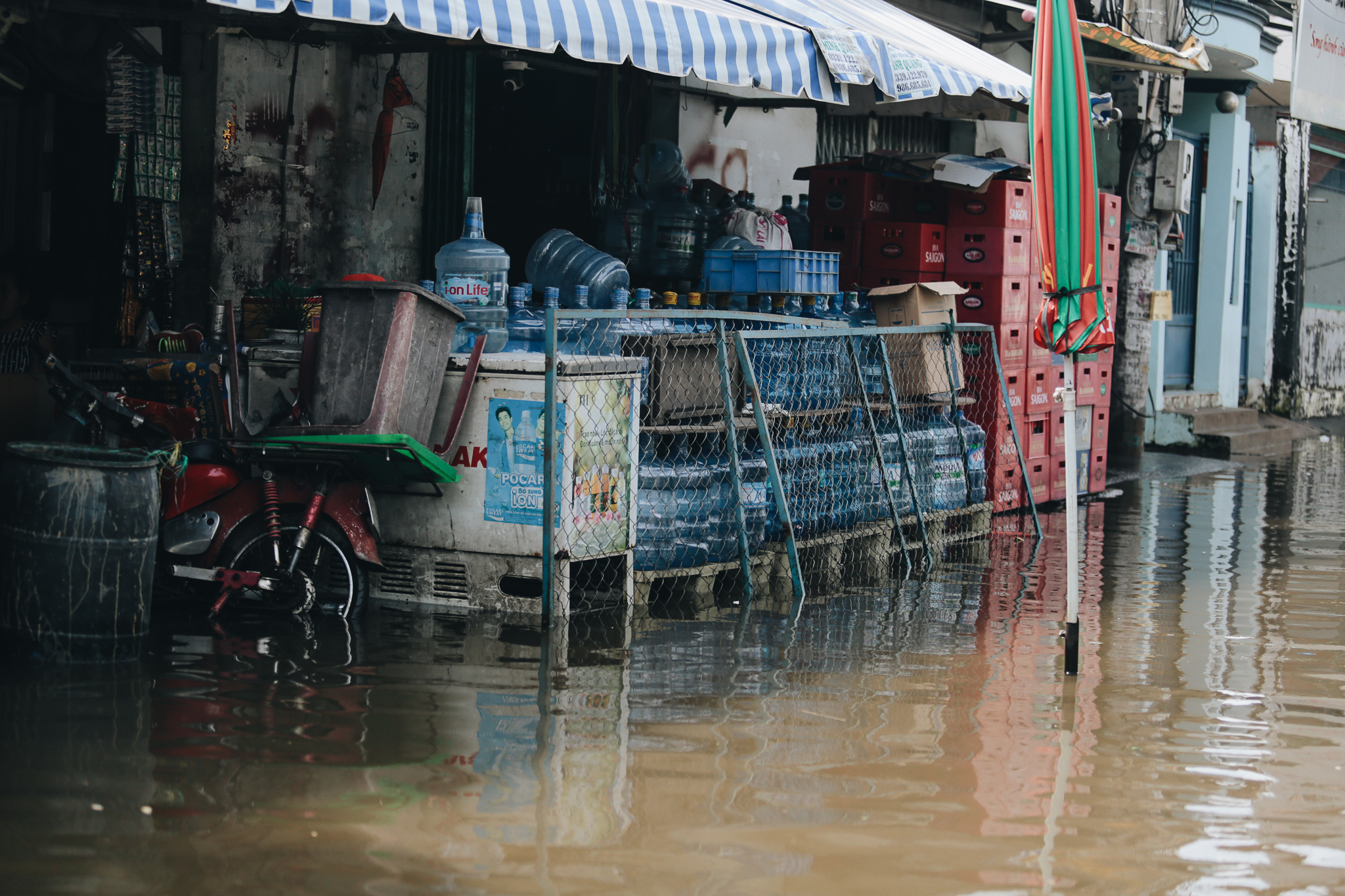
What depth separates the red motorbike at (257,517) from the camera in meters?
6.57

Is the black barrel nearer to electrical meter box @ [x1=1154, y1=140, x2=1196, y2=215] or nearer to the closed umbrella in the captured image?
the closed umbrella

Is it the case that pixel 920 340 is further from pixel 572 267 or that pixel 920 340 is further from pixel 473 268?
pixel 473 268

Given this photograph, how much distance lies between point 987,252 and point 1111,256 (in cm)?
179

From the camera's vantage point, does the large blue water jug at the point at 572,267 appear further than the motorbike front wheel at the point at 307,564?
Yes

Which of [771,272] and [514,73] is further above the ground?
[514,73]

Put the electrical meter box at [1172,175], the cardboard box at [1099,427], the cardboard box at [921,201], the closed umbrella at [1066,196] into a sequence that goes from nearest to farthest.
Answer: the closed umbrella at [1066,196] < the cardboard box at [921,201] < the cardboard box at [1099,427] < the electrical meter box at [1172,175]

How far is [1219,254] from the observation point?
19.4m

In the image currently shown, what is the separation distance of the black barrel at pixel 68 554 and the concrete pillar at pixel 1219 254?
16.5m

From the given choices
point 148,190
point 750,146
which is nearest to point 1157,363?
point 750,146

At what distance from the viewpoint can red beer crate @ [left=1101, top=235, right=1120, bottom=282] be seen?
12.1m

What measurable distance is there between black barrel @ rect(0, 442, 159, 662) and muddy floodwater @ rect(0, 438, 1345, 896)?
26 centimetres

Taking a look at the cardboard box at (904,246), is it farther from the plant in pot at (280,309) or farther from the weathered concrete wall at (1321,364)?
the weathered concrete wall at (1321,364)

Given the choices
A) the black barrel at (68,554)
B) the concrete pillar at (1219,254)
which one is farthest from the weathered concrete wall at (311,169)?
the concrete pillar at (1219,254)

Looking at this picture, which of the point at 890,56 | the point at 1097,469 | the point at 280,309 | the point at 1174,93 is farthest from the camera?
the point at 1174,93
